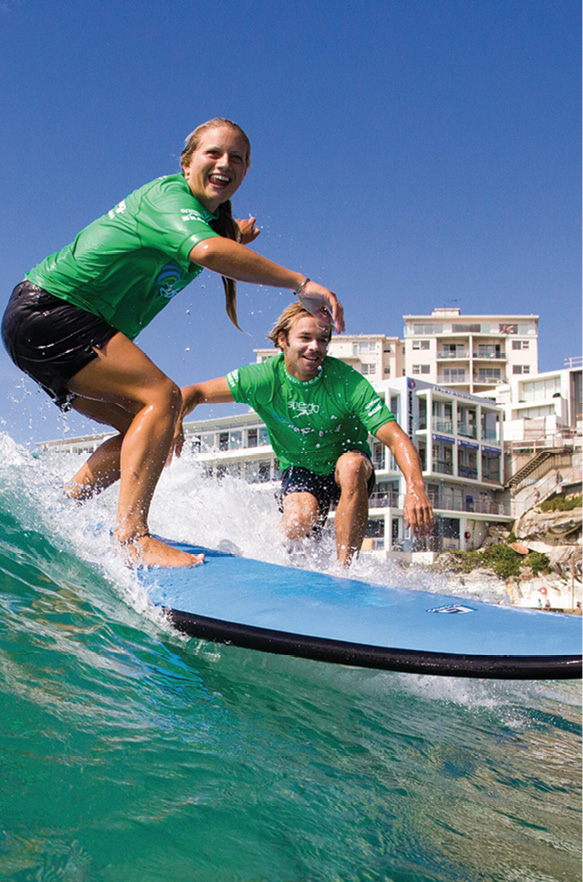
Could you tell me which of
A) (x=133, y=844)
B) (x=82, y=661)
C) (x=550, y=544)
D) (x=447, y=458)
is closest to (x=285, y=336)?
Result: (x=82, y=661)

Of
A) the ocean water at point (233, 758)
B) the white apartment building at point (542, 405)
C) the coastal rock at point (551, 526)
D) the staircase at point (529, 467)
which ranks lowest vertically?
the ocean water at point (233, 758)

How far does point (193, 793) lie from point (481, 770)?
1127mm

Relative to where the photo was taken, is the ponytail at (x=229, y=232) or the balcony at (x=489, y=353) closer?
the ponytail at (x=229, y=232)

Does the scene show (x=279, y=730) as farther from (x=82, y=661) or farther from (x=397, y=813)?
(x=82, y=661)

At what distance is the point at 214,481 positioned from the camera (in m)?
6.54

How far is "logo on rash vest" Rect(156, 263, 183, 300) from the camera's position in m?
3.44

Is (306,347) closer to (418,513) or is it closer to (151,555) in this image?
(418,513)

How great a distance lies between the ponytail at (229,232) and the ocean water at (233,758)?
4.60ft

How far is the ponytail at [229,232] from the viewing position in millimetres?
3699

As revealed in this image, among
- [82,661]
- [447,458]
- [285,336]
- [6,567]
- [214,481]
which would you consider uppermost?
[447,458]

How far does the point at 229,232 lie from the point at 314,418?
1432 mm

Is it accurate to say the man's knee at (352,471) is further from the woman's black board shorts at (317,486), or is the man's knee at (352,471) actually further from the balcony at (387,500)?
the balcony at (387,500)

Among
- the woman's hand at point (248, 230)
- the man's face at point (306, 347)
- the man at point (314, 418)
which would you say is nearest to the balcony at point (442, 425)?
the man at point (314, 418)

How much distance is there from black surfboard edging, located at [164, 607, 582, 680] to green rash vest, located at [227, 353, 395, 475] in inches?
82.8
